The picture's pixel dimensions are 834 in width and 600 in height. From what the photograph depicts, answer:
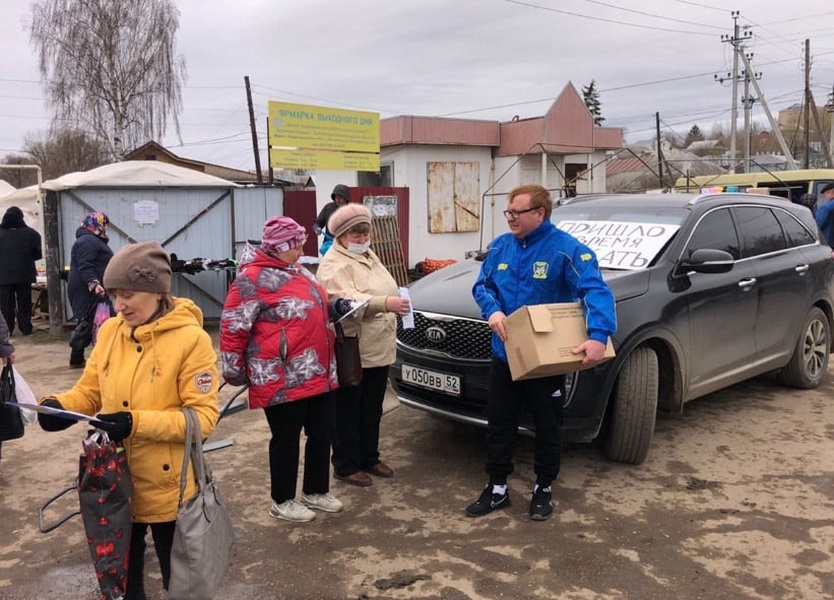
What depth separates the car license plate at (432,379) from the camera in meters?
4.28

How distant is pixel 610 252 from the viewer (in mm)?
4797

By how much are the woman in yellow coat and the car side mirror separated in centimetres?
334

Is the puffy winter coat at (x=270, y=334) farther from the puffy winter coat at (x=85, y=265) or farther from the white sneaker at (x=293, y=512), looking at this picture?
the puffy winter coat at (x=85, y=265)

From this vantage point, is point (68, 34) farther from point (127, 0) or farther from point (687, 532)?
point (687, 532)

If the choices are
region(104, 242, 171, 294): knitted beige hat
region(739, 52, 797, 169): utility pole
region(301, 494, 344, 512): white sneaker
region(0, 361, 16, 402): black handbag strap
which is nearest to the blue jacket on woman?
region(301, 494, 344, 512): white sneaker

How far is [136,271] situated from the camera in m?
2.45

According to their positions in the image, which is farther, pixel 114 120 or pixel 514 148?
pixel 114 120

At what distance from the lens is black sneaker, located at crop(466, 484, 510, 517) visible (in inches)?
150

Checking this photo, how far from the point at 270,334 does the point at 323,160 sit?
906 centimetres

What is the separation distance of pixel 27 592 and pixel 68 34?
89.4 feet

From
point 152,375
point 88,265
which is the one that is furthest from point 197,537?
point 88,265

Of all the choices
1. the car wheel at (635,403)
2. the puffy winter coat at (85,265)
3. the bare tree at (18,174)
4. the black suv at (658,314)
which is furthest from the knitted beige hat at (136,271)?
the bare tree at (18,174)

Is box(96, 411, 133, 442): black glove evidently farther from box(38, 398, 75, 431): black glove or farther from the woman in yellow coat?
box(38, 398, 75, 431): black glove

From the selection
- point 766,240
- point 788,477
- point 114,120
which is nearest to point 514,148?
point 766,240
